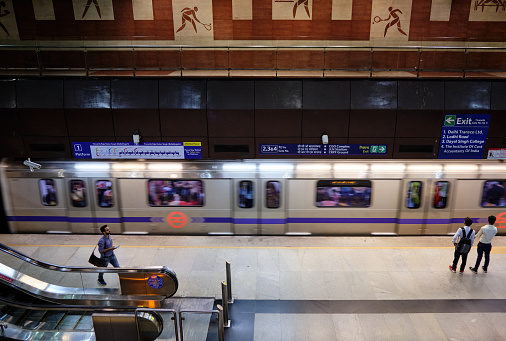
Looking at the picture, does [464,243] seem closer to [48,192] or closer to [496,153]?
[496,153]

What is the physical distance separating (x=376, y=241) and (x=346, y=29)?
5.99 meters

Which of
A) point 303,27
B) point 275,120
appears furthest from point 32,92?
point 303,27

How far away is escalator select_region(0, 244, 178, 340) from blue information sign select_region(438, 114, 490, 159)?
24.3 feet

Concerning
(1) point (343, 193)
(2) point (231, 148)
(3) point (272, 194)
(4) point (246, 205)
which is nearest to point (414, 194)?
(1) point (343, 193)

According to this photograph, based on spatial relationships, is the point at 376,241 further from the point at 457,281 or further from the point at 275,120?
the point at 275,120

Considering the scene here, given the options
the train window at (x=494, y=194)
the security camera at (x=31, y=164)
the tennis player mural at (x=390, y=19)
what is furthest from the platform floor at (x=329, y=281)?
the tennis player mural at (x=390, y=19)

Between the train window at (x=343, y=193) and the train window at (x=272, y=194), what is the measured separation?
1058 mm

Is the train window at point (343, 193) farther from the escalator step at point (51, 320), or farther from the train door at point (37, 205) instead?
the train door at point (37, 205)

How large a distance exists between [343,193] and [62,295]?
7021 mm

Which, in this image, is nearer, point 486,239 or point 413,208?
point 486,239

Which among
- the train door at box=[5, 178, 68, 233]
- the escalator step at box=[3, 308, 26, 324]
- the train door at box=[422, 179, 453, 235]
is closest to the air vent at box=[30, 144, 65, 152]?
the train door at box=[5, 178, 68, 233]

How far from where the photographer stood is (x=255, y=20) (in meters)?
10.8

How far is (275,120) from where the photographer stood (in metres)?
9.62

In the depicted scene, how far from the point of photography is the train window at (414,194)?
10.2 metres
